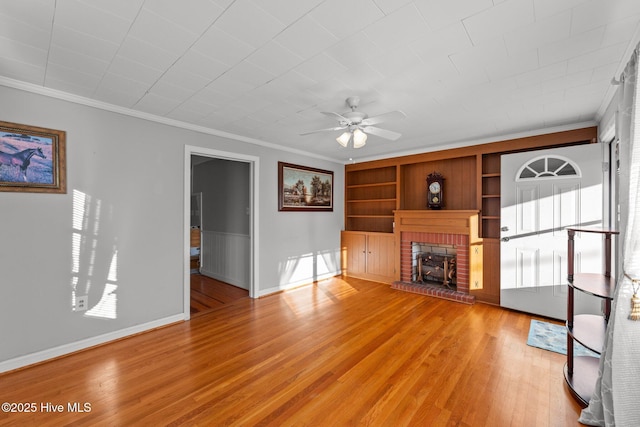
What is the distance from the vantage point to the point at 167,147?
3363 millimetres

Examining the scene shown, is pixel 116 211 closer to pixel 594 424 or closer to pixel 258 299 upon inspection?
pixel 258 299

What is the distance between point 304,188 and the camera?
5117mm

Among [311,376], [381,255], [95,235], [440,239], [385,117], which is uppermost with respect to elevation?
[385,117]

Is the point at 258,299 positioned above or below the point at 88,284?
below

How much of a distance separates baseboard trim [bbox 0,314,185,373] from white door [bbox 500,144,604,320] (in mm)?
4453

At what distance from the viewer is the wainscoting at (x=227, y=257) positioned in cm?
480

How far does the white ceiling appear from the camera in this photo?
61.0 inches

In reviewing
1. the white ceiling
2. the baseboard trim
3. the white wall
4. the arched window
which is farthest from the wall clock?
the baseboard trim

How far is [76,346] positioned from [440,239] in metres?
4.76

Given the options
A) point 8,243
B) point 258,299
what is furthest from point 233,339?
point 8,243

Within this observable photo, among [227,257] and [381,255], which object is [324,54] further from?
[227,257]

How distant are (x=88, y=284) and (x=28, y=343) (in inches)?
23.7

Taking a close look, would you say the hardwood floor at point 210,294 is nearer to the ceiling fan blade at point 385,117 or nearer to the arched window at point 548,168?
the ceiling fan blade at point 385,117

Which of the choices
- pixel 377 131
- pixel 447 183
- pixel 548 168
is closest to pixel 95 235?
pixel 377 131
